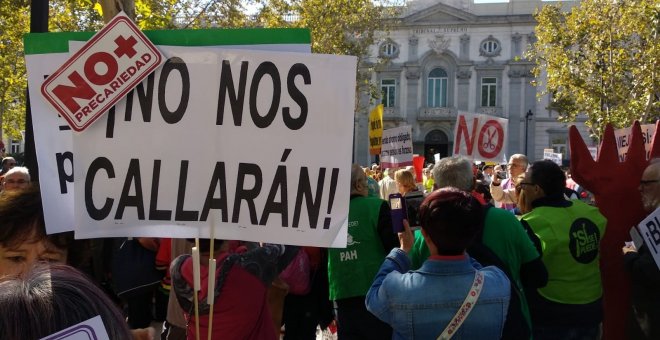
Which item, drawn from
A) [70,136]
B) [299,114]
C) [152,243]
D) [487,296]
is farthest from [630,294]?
[70,136]

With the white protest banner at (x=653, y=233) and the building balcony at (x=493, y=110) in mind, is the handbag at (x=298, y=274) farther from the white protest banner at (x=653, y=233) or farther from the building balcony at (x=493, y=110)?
the building balcony at (x=493, y=110)

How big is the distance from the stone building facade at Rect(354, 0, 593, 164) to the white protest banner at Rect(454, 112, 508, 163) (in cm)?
3192

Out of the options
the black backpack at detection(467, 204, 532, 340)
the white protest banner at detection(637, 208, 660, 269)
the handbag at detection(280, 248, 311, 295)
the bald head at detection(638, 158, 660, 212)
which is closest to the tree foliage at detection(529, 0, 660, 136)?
the bald head at detection(638, 158, 660, 212)

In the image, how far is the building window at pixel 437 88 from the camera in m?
42.5

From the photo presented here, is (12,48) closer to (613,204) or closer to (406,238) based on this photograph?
(613,204)

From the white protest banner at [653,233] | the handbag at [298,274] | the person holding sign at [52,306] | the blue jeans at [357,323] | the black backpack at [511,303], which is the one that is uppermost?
the person holding sign at [52,306]

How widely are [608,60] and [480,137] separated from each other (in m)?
13.6

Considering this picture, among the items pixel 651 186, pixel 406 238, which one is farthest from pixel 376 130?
pixel 406 238

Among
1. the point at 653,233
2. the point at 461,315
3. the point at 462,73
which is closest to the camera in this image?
the point at 461,315

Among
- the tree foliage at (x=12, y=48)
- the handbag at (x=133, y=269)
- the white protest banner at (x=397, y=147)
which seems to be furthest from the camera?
the tree foliage at (x=12, y=48)

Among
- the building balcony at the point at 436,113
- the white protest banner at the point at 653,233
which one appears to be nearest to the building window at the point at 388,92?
the building balcony at the point at 436,113

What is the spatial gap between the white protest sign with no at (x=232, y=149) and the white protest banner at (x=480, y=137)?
22.0 feet

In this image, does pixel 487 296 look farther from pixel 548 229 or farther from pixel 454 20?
pixel 454 20

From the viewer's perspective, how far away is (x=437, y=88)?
139ft
